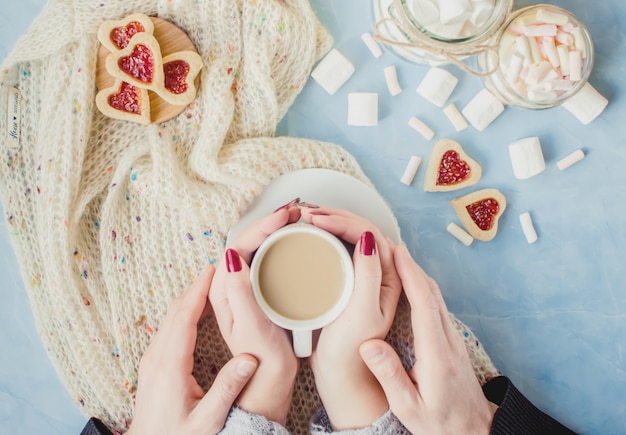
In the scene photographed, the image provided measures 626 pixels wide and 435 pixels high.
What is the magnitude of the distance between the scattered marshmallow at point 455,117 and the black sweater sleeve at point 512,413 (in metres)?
0.42

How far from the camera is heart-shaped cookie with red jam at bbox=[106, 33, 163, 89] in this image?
0.92 meters

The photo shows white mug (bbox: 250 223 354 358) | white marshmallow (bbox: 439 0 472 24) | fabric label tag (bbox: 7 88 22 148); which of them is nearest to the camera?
white mug (bbox: 250 223 354 358)

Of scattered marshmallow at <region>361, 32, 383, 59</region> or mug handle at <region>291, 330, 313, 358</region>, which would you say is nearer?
mug handle at <region>291, 330, 313, 358</region>

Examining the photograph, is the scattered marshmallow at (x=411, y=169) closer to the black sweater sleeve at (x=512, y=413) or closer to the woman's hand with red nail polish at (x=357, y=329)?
the woman's hand with red nail polish at (x=357, y=329)

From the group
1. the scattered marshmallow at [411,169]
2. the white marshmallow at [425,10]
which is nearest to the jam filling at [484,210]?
the scattered marshmallow at [411,169]

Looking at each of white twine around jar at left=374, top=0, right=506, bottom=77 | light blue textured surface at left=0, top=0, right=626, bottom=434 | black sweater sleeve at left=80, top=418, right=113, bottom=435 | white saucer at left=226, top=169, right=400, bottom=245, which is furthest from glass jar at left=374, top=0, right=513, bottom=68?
black sweater sleeve at left=80, top=418, right=113, bottom=435

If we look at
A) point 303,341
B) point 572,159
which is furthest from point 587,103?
point 303,341

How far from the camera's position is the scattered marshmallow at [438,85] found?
100cm

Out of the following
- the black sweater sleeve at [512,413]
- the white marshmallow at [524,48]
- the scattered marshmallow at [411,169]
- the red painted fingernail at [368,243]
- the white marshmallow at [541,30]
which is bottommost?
the black sweater sleeve at [512,413]

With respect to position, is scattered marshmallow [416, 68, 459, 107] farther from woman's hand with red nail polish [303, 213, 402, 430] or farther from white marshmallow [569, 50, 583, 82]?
woman's hand with red nail polish [303, 213, 402, 430]

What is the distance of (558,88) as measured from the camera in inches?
36.9

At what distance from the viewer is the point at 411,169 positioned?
3.34 feet

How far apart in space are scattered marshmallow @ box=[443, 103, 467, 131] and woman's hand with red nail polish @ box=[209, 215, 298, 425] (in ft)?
1.17

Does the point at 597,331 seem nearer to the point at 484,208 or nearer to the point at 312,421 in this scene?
the point at 484,208
